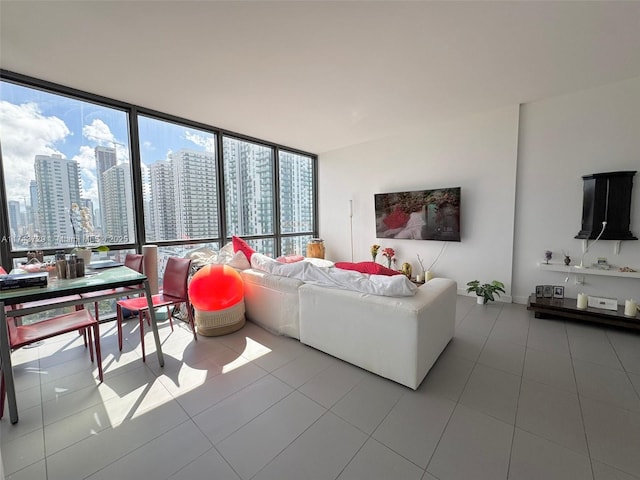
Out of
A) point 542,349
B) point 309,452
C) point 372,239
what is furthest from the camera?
point 372,239

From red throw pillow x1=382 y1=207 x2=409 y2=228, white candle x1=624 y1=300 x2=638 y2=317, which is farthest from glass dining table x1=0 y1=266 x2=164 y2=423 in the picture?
white candle x1=624 y1=300 x2=638 y2=317

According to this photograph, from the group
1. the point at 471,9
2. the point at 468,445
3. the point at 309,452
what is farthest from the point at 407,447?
the point at 471,9

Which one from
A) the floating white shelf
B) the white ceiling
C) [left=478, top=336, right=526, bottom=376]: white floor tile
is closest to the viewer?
the white ceiling

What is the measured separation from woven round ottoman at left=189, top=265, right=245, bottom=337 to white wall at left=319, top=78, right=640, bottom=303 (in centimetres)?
320

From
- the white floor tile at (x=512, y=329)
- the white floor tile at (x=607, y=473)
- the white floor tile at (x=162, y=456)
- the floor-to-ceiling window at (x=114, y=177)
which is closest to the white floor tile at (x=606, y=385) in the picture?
the white floor tile at (x=512, y=329)

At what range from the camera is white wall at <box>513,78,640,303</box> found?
2916 mm

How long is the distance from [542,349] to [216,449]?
2.87m

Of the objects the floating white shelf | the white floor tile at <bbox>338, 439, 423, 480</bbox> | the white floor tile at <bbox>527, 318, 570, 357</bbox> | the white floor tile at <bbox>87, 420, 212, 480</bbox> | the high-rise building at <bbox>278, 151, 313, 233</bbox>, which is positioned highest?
the high-rise building at <bbox>278, 151, 313, 233</bbox>

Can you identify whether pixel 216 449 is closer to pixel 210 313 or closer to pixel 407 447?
pixel 407 447

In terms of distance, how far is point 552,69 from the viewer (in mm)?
2617

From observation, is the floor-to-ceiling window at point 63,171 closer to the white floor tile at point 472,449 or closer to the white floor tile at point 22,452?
the white floor tile at point 22,452

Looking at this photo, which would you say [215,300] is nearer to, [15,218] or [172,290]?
[172,290]

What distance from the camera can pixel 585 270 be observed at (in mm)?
3082

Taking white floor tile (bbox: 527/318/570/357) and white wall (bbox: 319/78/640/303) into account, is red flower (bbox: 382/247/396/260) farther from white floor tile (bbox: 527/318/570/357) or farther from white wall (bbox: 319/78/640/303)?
white floor tile (bbox: 527/318/570/357)
